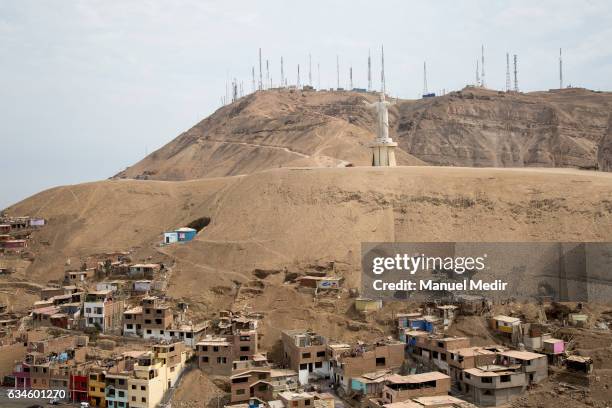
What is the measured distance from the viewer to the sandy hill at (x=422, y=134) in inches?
3484

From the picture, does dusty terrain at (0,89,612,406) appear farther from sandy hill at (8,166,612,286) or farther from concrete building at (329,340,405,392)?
concrete building at (329,340,405,392)

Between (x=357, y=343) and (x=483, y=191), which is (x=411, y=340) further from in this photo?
(x=483, y=191)

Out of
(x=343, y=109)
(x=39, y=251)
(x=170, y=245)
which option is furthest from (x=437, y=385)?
(x=343, y=109)

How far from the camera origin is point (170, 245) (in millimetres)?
52875

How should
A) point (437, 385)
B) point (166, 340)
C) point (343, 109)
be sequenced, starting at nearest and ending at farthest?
point (437, 385)
point (166, 340)
point (343, 109)

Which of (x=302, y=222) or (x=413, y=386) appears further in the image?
(x=302, y=222)

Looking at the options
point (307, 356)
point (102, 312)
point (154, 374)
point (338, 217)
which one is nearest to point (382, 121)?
point (338, 217)

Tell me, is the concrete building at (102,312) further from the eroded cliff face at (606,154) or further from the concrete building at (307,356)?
the eroded cliff face at (606,154)

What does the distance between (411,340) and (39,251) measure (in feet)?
121

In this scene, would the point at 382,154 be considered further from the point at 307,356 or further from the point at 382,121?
the point at 307,356

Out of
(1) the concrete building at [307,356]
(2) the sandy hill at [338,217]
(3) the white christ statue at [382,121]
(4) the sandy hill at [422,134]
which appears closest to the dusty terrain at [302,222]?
(2) the sandy hill at [338,217]

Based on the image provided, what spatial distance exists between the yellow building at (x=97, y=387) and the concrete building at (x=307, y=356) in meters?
9.84

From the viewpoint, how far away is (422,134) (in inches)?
3866

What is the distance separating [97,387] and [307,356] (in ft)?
37.1
